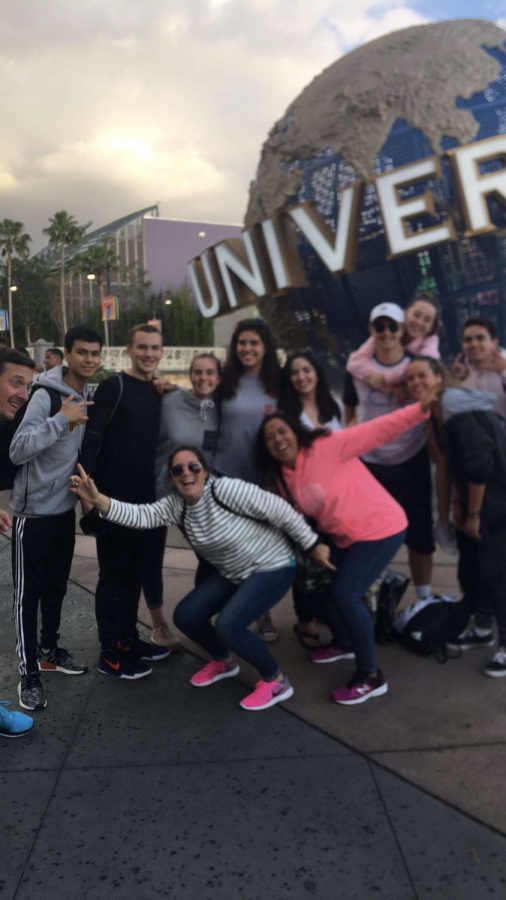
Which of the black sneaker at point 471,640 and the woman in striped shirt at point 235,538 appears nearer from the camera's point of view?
the woman in striped shirt at point 235,538

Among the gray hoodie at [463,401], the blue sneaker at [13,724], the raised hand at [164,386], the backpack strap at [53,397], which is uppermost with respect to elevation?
the raised hand at [164,386]

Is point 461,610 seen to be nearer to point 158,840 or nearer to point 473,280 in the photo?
point 158,840

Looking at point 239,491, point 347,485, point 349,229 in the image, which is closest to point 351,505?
point 347,485

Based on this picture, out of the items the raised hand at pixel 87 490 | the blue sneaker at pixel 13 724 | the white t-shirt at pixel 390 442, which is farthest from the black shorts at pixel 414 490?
the blue sneaker at pixel 13 724

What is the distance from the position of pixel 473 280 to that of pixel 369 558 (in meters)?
2.92

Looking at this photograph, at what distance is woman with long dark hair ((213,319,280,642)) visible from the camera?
3.28 m

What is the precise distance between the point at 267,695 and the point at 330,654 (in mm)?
564

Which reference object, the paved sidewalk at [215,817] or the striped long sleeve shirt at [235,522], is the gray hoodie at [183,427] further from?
the paved sidewalk at [215,817]

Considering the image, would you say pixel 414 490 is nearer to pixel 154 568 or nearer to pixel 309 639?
pixel 309 639

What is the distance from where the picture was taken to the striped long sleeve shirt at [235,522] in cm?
289

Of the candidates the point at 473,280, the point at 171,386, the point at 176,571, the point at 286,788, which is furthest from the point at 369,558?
the point at 473,280

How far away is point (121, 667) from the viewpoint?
10.6 feet

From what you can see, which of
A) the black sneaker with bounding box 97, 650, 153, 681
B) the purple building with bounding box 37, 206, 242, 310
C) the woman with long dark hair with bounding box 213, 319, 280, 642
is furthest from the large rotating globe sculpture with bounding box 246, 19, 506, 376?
the purple building with bounding box 37, 206, 242, 310

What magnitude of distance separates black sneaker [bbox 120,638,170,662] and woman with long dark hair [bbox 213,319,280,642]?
98cm
